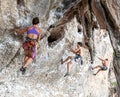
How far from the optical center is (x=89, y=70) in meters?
18.0

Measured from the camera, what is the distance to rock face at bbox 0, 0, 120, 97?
12.5 metres

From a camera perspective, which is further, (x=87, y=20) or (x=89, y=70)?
(x=89, y=70)

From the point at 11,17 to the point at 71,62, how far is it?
14.9 ft

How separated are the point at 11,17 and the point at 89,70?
671 centimetres

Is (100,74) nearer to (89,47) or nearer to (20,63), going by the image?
(89,47)

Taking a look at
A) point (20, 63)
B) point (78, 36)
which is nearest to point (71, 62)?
point (78, 36)

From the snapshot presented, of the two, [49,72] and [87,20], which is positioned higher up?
[87,20]

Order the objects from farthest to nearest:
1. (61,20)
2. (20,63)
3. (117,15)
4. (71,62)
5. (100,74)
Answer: (100,74) < (71,62) < (61,20) < (20,63) < (117,15)

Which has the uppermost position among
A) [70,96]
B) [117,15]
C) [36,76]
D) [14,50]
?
[117,15]

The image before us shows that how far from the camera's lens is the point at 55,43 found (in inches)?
588

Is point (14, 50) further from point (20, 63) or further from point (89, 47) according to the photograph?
point (89, 47)

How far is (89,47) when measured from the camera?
1775cm

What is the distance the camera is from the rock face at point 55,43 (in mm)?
12539

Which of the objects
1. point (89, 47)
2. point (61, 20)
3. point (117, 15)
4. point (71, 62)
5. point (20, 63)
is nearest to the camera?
point (117, 15)
